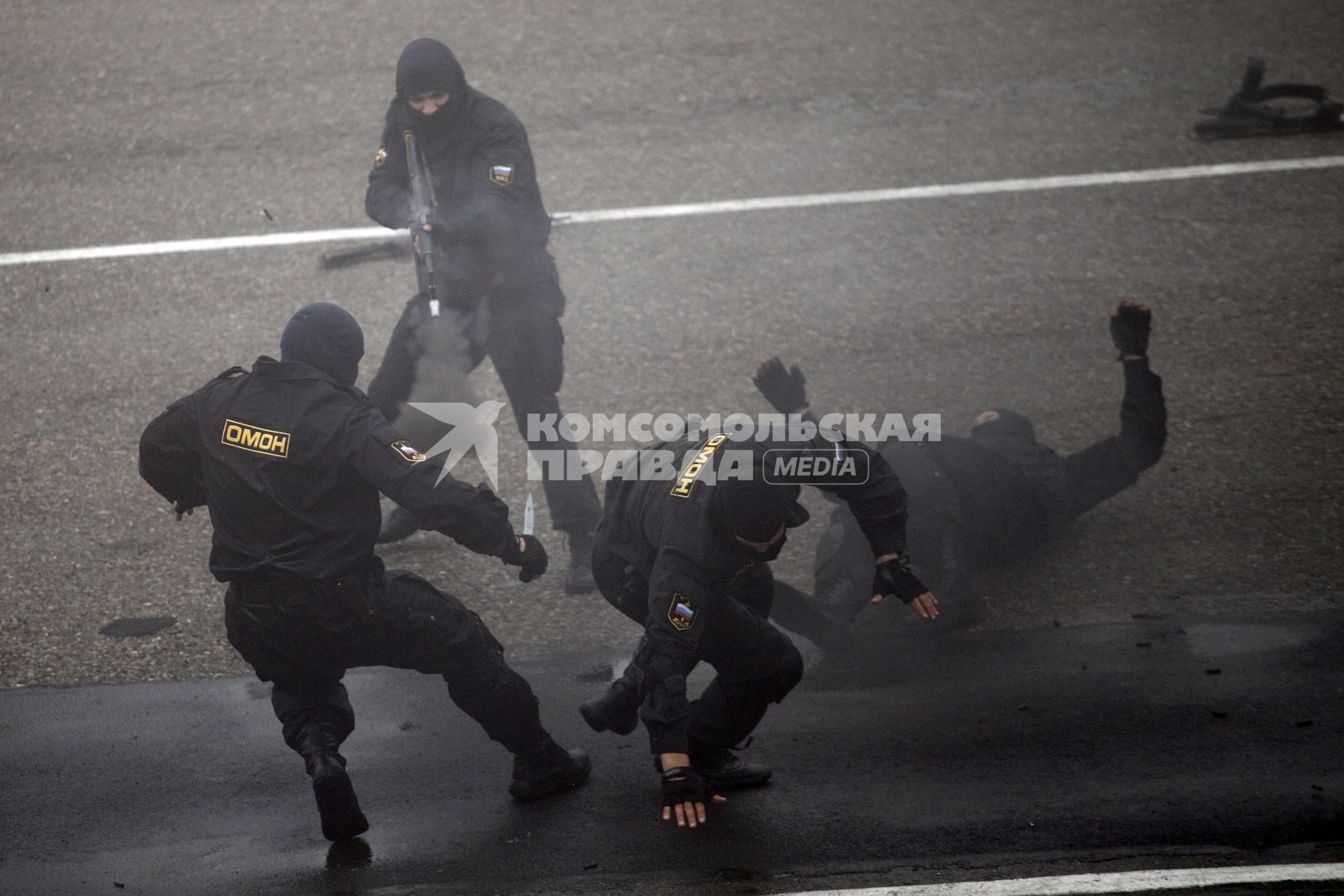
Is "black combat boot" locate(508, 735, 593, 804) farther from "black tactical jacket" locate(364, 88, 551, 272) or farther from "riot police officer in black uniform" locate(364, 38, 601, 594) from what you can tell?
"black tactical jacket" locate(364, 88, 551, 272)

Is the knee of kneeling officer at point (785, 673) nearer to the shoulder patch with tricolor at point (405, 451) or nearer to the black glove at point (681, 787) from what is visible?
the black glove at point (681, 787)

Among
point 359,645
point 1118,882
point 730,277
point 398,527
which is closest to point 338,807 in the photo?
point 359,645

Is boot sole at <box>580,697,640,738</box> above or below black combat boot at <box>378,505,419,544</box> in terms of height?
below

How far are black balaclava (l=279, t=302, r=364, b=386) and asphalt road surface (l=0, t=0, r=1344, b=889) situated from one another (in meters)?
1.58

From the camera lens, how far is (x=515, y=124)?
593 cm

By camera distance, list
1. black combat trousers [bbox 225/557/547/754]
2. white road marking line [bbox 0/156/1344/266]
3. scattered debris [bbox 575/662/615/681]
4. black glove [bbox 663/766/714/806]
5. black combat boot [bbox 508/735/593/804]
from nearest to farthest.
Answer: black glove [bbox 663/766/714/806], black combat trousers [bbox 225/557/547/754], black combat boot [bbox 508/735/593/804], scattered debris [bbox 575/662/615/681], white road marking line [bbox 0/156/1344/266]

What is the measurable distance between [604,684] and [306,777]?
123 cm

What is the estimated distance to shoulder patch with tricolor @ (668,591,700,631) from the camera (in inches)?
161

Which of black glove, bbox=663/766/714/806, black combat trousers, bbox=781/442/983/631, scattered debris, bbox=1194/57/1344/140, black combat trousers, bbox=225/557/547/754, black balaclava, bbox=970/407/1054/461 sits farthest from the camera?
scattered debris, bbox=1194/57/1344/140

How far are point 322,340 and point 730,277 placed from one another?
4.00 m

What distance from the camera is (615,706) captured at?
420 cm

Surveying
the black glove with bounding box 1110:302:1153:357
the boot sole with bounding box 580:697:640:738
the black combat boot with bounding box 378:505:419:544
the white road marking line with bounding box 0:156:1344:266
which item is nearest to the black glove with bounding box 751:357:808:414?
the black glove with bounding box 1110:302:1153:357

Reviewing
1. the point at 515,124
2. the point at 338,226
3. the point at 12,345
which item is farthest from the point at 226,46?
the point at 515,124

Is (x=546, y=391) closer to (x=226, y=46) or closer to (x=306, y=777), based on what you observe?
(x=306, y=777)
